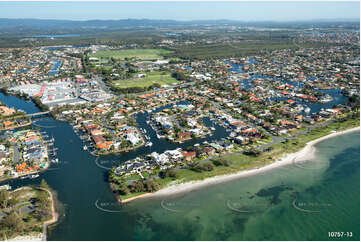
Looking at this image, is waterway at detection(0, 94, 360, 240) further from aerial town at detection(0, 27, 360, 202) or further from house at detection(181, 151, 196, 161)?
house at detection(181, 151, 196, 161)

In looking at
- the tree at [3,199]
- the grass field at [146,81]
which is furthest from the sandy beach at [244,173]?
the grass field at [146,81]

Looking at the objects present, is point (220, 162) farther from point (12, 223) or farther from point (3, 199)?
point (3, 199)

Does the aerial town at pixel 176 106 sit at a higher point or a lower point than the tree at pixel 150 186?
higher

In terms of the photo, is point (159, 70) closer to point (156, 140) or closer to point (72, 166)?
point (156, 140)

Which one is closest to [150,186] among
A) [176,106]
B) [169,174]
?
[169,174]

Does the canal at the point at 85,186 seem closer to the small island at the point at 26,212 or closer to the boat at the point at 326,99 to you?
the small island at the point at 26,212

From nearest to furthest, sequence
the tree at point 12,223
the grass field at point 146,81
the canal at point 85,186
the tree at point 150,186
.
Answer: the tree at point 12,223
the canal at point 85,186
the tree at point 150,186
the grass field at point 146,81

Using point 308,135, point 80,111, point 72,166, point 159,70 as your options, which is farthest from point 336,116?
point 159,70

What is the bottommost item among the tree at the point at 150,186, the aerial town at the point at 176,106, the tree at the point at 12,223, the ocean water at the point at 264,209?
the ocean water at the point at 264,209

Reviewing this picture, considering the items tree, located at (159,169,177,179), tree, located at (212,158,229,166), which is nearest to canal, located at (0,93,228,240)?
tree, located at (159,169,177,179)
